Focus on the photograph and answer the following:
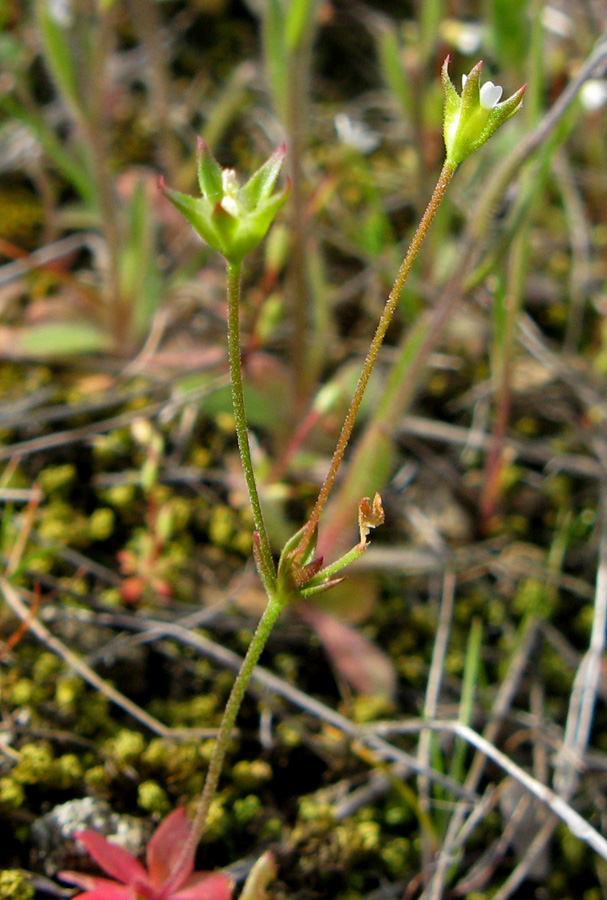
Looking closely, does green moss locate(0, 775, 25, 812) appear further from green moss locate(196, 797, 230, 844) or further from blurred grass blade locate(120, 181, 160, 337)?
blurred grass blade locate(120, 181, 160, 337)

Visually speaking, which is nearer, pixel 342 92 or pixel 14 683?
pixel 14 683

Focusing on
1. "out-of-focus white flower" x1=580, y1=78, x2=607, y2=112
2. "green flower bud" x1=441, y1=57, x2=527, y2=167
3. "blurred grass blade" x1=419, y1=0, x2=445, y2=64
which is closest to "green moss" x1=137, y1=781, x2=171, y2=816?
"green flower bud" x1=441, y1=57, x2=527, y2=167

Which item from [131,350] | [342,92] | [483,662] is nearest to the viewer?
[483,662]

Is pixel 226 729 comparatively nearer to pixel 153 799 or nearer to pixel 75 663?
pixel 153 799

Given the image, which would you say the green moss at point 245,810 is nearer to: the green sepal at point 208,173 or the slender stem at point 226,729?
the slender stem at point 226,729

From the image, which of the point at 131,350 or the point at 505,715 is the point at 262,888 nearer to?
the point at 505,715

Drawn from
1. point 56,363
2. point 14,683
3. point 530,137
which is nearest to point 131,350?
point 56,363
